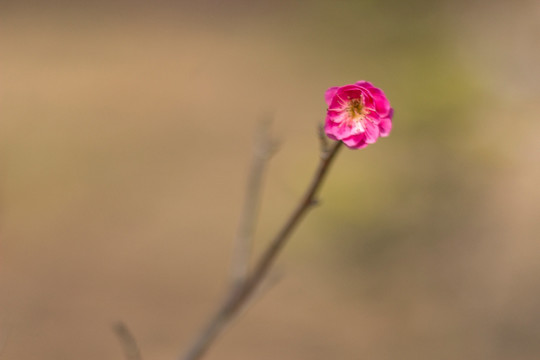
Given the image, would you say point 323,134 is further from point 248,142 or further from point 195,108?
point 195,108

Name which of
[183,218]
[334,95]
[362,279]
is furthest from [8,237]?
[334,95]

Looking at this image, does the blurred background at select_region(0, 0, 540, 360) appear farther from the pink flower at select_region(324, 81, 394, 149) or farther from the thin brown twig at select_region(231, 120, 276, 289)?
the pink flower at select_region(324, 81, 394, 149)

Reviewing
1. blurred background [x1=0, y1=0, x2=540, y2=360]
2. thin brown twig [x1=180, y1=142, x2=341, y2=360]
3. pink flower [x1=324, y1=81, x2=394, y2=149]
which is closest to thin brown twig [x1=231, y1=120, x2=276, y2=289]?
thin brown twig [x1=180, y1=142, x2=341, y2=360]

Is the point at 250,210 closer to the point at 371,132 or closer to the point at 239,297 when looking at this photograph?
the point at 239,297

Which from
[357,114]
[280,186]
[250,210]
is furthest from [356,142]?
[280,186]

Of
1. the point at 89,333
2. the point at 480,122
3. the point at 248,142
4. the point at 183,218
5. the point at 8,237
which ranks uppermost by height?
the point at 480,122
